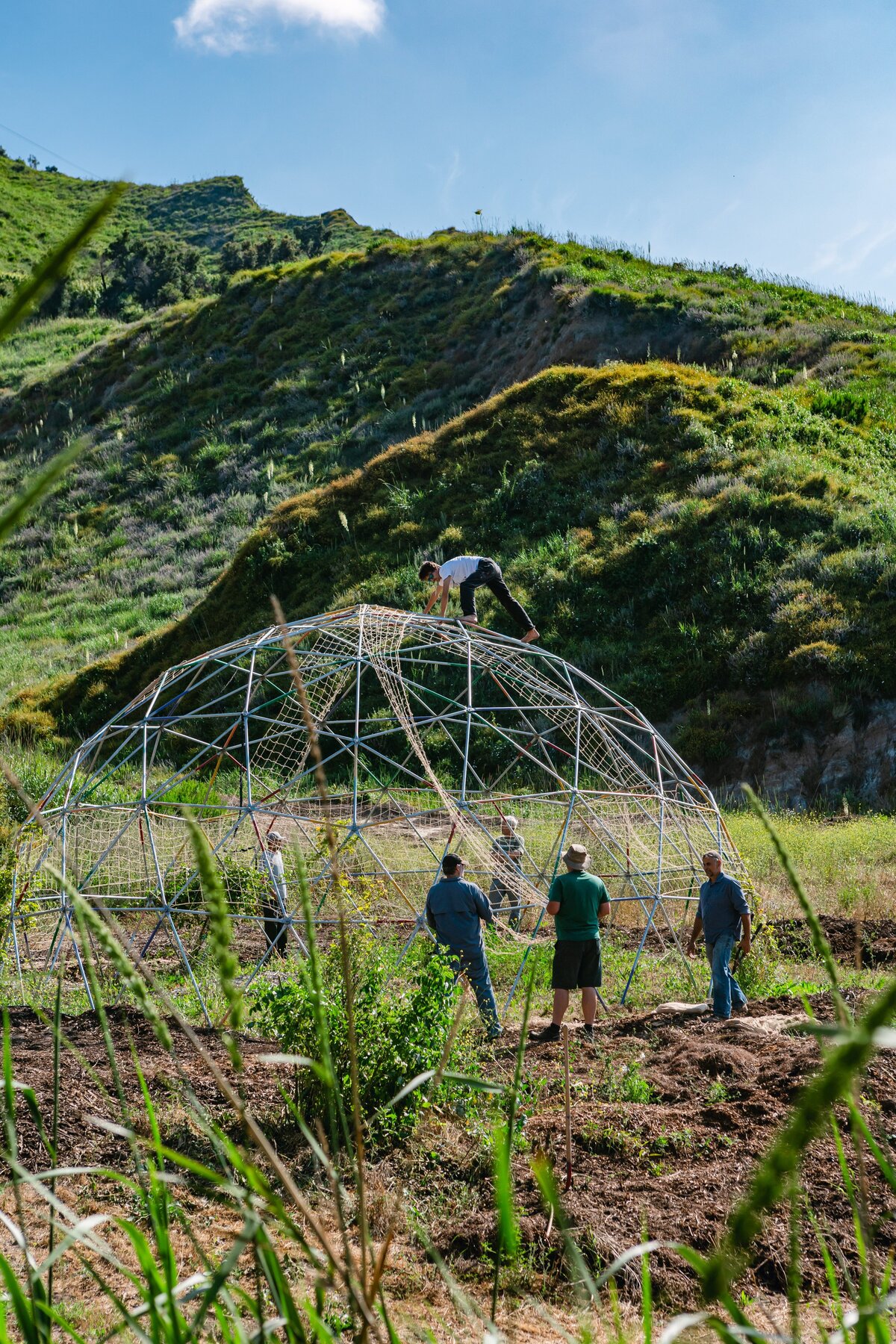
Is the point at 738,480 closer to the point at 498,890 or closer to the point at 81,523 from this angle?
the point at 498,890

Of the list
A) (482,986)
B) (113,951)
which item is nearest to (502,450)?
(482,986)

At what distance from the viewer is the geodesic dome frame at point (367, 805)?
9.14 meters

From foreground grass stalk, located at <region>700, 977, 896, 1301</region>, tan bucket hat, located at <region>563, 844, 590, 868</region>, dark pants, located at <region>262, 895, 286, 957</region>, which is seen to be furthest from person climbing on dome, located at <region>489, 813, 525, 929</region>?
foreground grass stalk, located at <region>700, 977, 896, 1301</region>

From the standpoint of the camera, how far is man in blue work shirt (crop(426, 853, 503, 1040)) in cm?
726

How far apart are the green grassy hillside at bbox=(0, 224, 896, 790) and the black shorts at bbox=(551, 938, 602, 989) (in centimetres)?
809

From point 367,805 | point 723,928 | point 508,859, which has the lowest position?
point 723,928

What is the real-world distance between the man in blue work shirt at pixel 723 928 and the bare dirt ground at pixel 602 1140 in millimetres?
375

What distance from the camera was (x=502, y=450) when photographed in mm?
22828

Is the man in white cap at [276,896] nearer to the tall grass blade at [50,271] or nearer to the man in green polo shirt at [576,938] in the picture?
the man in green polo shirt at [576,938]

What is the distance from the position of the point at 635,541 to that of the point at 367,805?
8.21m

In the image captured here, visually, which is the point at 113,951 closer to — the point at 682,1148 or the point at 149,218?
the point at 682,1148

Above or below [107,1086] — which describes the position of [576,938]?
above

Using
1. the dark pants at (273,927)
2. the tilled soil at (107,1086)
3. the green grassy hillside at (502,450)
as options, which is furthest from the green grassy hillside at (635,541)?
the tilled soil at (107,1086)

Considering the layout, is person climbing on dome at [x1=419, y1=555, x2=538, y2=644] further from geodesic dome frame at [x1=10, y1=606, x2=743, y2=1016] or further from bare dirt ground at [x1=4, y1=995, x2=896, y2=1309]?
bare dirt ground at [x1=4, y1=995, x2=896, y2=1309]
